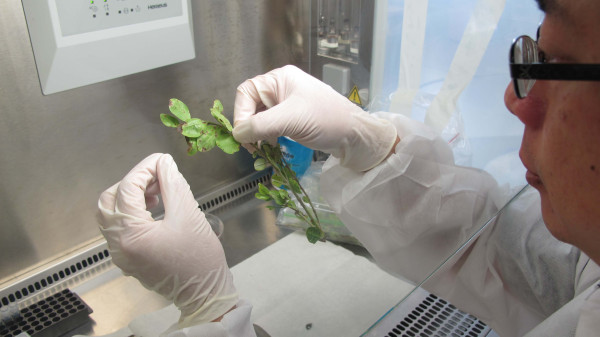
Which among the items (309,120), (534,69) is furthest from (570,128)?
(309,120)

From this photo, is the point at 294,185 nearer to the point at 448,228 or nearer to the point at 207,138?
the point at 207,138

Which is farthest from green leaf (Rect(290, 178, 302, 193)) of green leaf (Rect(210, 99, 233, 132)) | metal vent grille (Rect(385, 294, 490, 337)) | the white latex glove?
metal vent grille (Rect(385, 294, 490, 337))

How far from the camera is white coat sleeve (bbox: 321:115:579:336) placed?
1030 mm

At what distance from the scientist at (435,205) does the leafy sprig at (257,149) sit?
0.16ft

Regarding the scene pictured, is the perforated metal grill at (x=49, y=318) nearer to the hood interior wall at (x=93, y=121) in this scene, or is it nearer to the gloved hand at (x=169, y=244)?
the hood interior wall at (x=93, y=121)

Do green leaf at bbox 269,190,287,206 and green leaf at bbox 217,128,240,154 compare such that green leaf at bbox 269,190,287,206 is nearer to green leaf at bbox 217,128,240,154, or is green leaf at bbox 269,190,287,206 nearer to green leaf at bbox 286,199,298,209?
green leaf at bbox 286,199,298,209

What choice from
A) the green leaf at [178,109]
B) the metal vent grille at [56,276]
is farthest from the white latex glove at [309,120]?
the metal vent grille at [56,276]

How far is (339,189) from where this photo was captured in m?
1.22

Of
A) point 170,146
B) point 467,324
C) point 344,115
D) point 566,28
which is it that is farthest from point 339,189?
point 566,28

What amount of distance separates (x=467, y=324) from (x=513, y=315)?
6.3 inches

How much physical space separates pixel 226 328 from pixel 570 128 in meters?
0.69

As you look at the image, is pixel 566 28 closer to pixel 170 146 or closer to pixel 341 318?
pixel 341 318

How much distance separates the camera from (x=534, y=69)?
61 centimetres

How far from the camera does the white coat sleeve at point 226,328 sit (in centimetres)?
89
